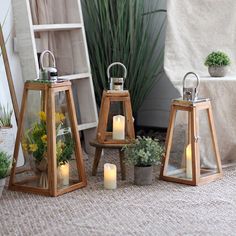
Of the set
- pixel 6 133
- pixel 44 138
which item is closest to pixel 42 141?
pixel 44 138

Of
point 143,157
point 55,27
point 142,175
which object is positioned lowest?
point 142,175

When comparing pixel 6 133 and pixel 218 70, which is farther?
pixel 218 70

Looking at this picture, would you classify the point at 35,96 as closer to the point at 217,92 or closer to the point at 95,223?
the point at 95,223

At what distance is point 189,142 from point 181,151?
0.22ft

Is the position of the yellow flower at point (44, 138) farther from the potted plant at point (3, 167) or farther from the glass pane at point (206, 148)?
the glass pane at point (206, 148)

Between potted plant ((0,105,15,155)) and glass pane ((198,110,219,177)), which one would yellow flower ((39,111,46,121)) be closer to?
potted plant ((0,105,15,155))

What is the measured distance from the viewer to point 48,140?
2795mm

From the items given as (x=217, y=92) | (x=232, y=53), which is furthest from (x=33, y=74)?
(x=232, y=53)

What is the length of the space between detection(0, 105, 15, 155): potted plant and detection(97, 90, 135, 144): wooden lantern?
0.49 metres

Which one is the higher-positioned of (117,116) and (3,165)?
(117,116)

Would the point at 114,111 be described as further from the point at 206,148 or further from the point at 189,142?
the point at 206,148

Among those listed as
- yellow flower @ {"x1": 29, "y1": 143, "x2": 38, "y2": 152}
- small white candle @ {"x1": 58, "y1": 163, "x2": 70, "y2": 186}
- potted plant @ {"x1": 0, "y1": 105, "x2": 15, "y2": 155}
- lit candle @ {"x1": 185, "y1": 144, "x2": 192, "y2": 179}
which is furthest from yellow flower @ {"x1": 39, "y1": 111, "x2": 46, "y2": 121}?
lit candle @ {"x1": 185, "y1": 144, "x2": 192, "y2": 179}

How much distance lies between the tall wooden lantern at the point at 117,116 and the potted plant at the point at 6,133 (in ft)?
1.60

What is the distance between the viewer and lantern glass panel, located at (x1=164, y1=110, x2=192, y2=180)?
3059mm
